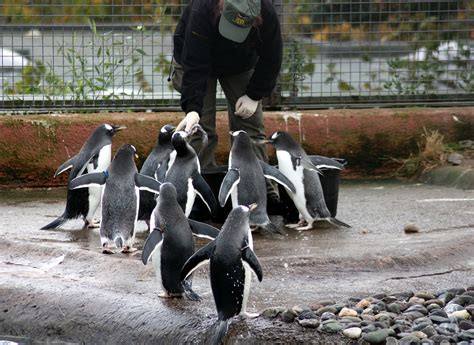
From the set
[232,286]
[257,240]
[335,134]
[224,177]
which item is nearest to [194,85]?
[224,177]

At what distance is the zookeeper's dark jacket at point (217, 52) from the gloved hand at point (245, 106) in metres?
0.05

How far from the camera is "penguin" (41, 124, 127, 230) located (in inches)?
276

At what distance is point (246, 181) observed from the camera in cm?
668

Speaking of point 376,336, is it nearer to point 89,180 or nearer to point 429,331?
point 429,331

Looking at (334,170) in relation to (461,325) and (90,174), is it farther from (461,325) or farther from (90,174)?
(461,325)

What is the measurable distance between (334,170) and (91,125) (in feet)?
9.51

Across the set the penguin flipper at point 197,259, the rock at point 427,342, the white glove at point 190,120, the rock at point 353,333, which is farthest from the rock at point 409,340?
the white glove at point 190,120

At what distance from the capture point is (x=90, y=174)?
6.72 m

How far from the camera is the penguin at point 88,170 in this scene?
7004 mm

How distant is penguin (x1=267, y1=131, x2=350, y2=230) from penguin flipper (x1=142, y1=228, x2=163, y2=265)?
1.91 m

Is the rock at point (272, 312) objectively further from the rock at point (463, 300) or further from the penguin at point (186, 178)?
the penguin at point (186, 178)

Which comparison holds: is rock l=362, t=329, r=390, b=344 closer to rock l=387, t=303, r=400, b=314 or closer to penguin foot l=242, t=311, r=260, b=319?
rock l=387, t=303, r=400, b=314

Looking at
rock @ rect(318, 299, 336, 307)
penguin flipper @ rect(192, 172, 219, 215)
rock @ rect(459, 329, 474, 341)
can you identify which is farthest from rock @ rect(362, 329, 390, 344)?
penguin flipper @ rect(192, 172, 219, 215)

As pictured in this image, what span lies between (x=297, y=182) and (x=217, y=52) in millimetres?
1030
